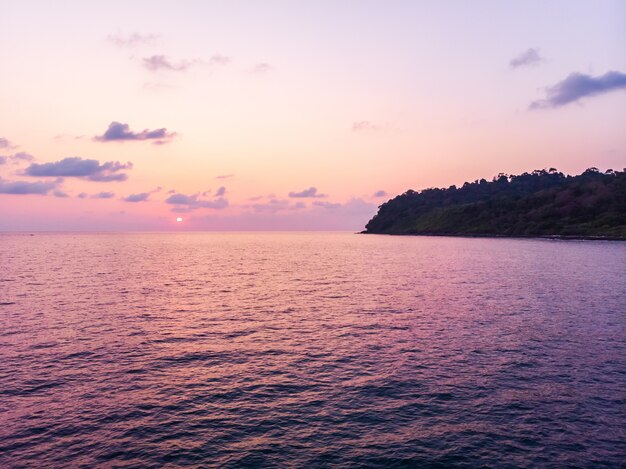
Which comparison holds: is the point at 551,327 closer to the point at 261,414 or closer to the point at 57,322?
the point at 261,414

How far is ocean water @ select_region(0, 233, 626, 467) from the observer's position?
22766 mm

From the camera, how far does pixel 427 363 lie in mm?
37000

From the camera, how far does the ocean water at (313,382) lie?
22766 mm

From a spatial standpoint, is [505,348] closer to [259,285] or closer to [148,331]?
[148,331]

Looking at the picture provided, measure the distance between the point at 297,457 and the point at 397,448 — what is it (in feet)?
18.1

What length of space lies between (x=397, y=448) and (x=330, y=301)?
46.4m

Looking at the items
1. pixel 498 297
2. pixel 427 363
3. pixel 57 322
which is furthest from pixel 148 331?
pixel 498 297

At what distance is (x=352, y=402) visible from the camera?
93.7ft

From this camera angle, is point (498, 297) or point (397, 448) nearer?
point (397, 448)

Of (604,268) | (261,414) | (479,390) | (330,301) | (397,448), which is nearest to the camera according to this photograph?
(397,448)

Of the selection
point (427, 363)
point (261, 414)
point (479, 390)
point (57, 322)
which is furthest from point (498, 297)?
point (57, 322)

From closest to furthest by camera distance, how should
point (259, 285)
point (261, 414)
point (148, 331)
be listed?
point (261, 414) → point (148, 331) → point (259, 285)

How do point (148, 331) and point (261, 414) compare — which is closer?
point (261, 414)

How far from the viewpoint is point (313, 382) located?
32.4 m
